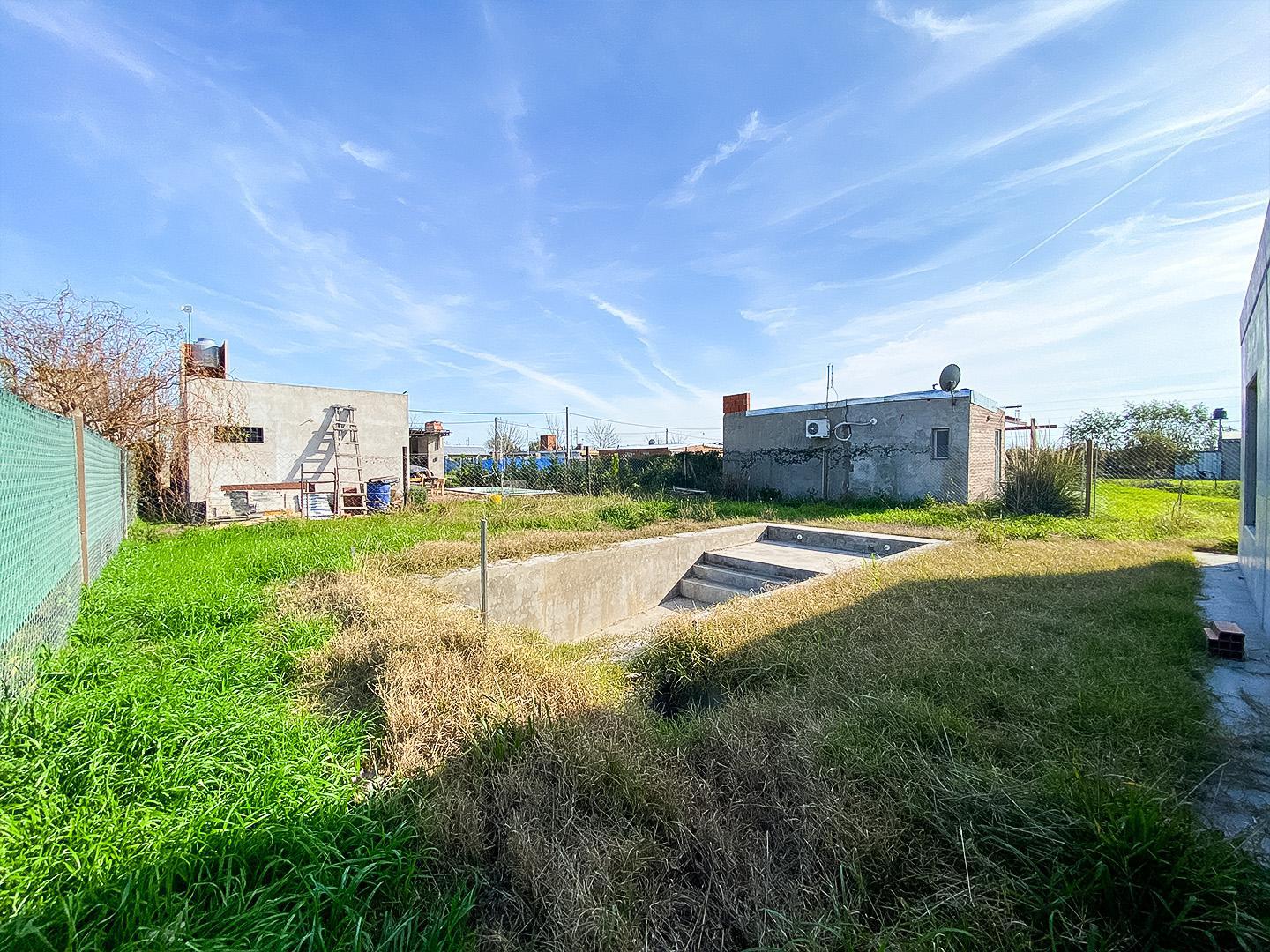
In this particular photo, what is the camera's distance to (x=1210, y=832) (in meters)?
1.43

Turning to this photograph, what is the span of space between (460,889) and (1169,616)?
4.73 meters

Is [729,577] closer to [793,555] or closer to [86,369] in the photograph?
[793,555]

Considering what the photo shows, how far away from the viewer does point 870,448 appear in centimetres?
1221

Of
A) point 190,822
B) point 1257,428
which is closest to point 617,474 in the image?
point 1257,428

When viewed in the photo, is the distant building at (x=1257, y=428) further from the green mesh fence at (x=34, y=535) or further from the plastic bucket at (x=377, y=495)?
the plastic bucket at (x=377, y=495)

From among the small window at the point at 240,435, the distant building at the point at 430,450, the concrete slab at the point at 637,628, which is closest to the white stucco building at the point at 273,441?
the small window at the point at 240,435

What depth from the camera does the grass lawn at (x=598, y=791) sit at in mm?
1297

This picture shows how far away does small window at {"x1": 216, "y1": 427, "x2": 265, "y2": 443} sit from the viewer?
11547 mm

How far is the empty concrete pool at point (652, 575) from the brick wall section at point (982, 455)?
4.61 metres

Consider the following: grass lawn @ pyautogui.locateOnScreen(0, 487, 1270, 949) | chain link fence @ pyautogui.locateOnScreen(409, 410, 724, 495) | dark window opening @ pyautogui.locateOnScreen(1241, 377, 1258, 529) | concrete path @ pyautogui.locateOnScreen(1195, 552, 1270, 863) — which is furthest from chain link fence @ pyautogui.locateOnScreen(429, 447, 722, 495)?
concrete path @ pyautogui.locateOnScreen(1195, 552, 1270, 863)

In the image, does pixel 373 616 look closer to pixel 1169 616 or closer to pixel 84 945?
pixel 84 945

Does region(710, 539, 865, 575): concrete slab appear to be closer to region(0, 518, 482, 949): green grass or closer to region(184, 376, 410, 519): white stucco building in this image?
region(0, 518, 482, 949): green grass

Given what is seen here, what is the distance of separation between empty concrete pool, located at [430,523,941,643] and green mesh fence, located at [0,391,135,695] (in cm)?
247

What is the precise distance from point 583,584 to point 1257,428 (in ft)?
20.9
